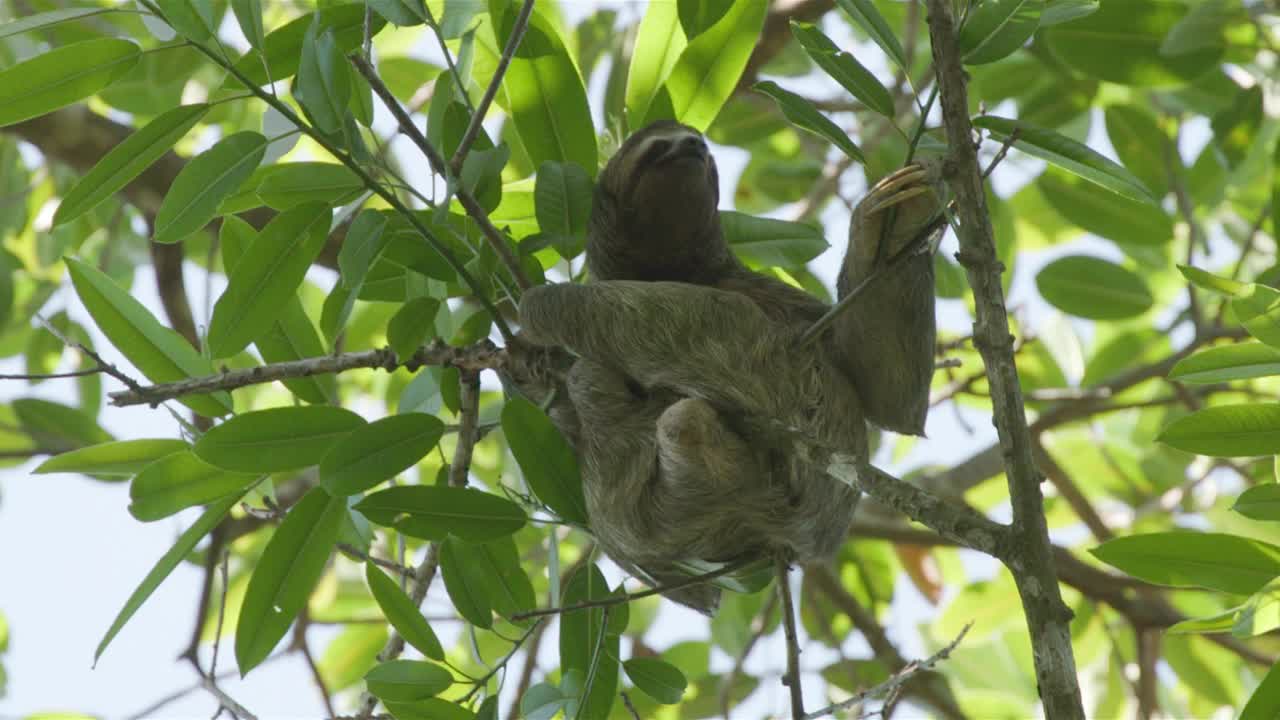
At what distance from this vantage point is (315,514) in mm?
2363

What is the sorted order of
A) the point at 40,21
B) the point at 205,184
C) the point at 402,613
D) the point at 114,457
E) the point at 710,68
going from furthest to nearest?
the point at 710,68 < the point at 114,457 < the point at 402,613 < the point at 205,184 < the point at 40,21

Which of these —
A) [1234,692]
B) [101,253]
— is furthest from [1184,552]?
[101,253]

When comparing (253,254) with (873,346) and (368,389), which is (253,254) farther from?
(368,389)

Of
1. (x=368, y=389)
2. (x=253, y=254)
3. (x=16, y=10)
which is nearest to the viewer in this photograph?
(x=253, y=254)

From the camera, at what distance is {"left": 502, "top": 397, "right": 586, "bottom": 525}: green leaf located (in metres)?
2.30

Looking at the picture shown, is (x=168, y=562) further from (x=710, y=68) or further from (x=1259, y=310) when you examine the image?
(x=1259, y=310)

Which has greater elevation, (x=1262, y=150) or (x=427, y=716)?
(x=1262, y=150)

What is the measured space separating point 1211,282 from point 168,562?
1897 mm

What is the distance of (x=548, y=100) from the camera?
2582mm

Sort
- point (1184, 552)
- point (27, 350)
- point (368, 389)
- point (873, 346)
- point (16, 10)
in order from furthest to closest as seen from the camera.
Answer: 1. point (368, 389)
2. point (27, 350)
3. point (16, 10)
4. point (873, 346)
5. point (1184, 552)

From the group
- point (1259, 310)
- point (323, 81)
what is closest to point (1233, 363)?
point (1259, 310)

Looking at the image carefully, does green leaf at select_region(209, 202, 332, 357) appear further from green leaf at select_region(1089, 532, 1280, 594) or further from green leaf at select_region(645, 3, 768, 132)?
green leaf at select_region(1089, 532, 1280, 594)

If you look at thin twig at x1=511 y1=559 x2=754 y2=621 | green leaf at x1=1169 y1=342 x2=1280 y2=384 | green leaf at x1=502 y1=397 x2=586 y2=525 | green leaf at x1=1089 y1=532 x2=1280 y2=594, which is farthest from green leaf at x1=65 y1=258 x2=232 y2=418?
green leaf at x1=1169 y1=342 x2=1280 y2=384

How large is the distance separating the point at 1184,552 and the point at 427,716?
1302mm
